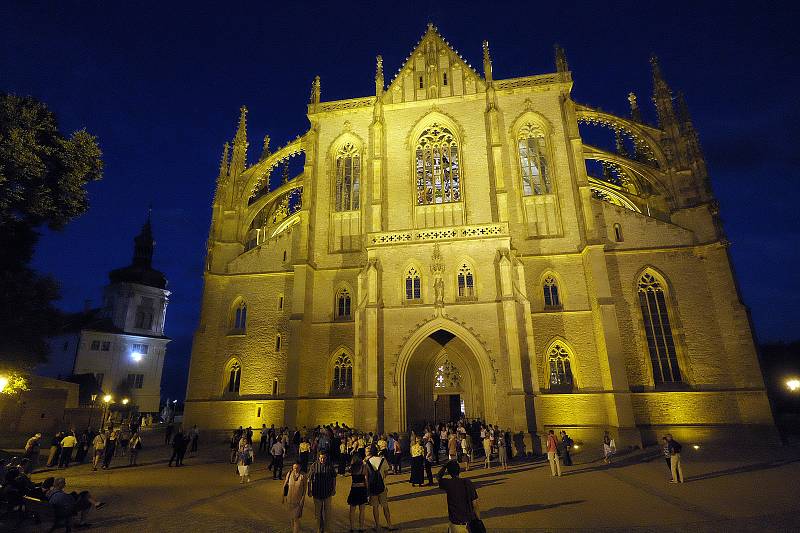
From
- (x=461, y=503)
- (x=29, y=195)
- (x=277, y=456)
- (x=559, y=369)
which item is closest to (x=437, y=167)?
(x=559, y=369)

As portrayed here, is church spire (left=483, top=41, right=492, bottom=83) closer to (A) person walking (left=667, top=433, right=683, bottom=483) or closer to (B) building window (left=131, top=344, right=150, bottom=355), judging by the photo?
(A) person walking (left=667, top=433, right=683, bottom=483)

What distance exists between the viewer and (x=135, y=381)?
A: 52969 mm

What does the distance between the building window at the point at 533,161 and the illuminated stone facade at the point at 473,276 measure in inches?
5.5

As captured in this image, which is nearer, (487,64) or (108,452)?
(108,452)

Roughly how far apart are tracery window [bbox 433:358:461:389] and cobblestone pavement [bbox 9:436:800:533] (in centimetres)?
838

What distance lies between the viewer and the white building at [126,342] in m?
49.7

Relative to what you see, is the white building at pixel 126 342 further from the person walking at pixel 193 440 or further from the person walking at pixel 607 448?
the person walking at pixel 607 448

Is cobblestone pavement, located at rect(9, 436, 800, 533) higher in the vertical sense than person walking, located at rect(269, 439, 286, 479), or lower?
lower

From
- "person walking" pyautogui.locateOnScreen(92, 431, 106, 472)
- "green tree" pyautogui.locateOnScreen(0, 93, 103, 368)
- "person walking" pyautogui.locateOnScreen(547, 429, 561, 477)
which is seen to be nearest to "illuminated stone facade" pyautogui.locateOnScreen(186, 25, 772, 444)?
"person walking" pyautogui.locateOnScreen(547, 429, 561, 477)

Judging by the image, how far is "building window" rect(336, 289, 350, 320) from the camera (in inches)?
1045

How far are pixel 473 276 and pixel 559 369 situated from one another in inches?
279

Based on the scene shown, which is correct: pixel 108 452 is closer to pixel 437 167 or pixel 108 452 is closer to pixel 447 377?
pixel 447 377

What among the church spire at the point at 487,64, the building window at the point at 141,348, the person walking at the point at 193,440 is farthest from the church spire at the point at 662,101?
the building window at the point at 141,348

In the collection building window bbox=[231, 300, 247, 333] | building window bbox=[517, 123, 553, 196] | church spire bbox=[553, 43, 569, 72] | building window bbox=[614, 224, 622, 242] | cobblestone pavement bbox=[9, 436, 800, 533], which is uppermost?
church spire bbox=[553, 43, 569, 72]
